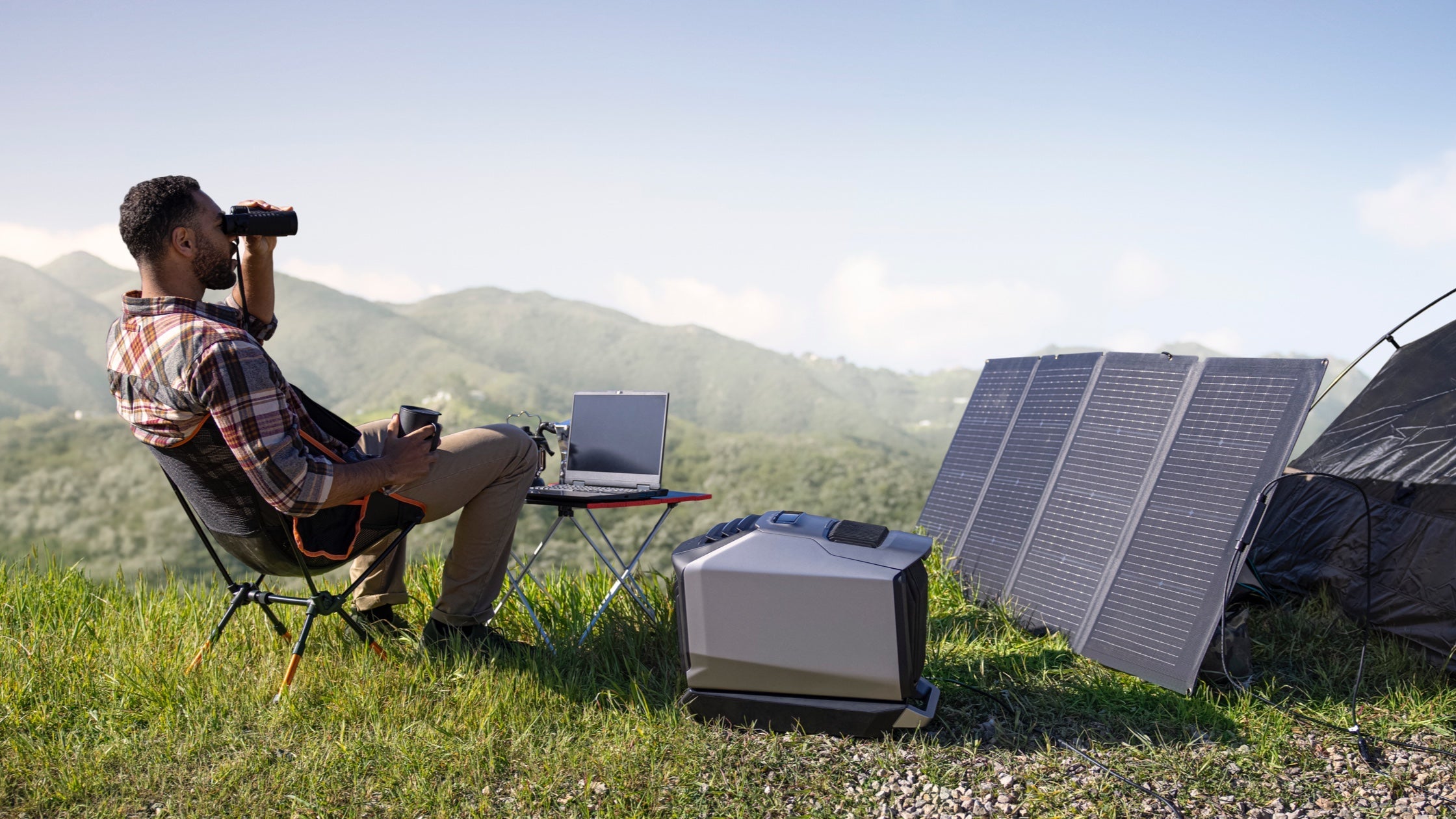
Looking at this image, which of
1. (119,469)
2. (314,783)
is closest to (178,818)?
(314,783)

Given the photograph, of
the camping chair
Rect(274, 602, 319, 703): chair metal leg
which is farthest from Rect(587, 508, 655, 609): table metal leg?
Rect(274, 602, 319, 703): chair metal leg

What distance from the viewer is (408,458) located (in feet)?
8.96

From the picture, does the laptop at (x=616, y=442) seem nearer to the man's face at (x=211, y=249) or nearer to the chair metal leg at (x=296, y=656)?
the chair metal leg at (x=296, y=656)

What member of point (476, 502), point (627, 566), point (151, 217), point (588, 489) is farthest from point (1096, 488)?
point (151, 217)

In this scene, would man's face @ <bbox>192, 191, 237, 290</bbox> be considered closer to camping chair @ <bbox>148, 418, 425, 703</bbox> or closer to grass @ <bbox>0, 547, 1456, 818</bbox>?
camping chair @ <bbox>148, 418, 425, 703</bbox>

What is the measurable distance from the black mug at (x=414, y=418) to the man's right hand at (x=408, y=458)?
0.69ft

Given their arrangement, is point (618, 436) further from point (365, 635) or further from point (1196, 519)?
point (1196, 519)

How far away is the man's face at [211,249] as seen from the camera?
2.67 m

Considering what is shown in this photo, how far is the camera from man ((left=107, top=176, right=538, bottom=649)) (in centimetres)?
244

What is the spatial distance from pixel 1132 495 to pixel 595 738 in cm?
237

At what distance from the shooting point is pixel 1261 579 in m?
4.23

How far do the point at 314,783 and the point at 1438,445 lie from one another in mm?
4367

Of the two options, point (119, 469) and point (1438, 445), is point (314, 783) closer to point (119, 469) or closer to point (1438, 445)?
point (1438, 445)

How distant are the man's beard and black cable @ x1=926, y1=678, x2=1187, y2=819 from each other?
104 inches
